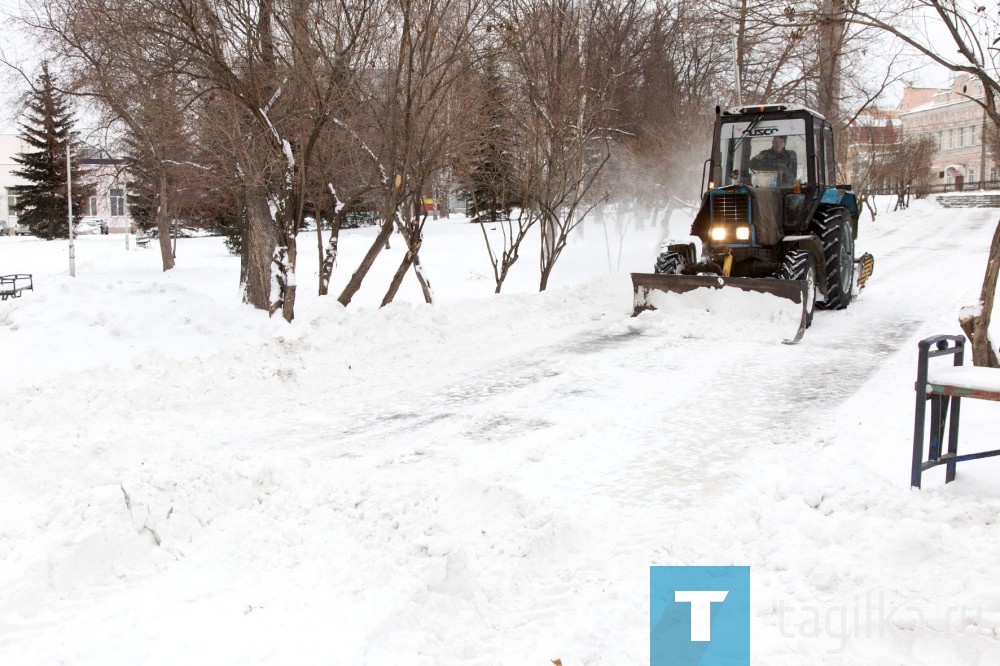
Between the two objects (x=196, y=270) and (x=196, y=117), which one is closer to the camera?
(x=196, y=117)

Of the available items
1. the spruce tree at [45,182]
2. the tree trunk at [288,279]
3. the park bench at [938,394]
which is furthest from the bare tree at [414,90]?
the spruce tree at [45,182]

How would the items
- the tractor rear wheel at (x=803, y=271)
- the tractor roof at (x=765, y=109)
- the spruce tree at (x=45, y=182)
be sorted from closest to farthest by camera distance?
the tractor rear wheel at (x=803, y=271)
the tractor roof at (x=765, y=109)
the spruce tree at (x=45, y=182)

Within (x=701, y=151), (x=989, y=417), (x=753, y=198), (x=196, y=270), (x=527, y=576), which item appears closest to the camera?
(x=527, y=576)

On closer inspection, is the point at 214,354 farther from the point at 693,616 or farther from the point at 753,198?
the point at 753,198

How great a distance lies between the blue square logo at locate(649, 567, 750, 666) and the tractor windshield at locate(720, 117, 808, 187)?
8.68 meters

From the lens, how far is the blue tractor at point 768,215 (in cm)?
1064

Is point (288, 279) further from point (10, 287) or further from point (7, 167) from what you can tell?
point (7, 167)

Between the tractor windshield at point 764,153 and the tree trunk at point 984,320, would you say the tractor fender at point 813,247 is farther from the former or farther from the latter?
the tree trunk at point 984,320

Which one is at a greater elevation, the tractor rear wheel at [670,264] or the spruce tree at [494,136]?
the spruce tree at [494,136]

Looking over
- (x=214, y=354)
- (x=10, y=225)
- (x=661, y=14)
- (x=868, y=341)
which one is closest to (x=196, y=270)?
(x=661, y=14)

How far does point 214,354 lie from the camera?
26.1 ft

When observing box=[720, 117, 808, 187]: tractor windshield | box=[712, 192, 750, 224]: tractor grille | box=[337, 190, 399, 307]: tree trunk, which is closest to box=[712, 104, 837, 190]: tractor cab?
box=[720, 117, 808, 187]: tractor windshield

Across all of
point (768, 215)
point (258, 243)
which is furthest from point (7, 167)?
point (768, 215)

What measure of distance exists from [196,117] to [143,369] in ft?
22.0
